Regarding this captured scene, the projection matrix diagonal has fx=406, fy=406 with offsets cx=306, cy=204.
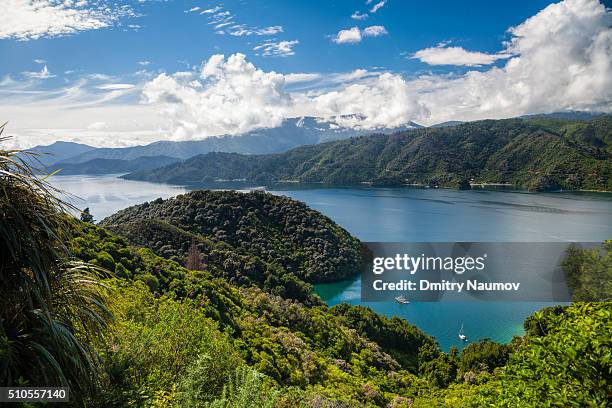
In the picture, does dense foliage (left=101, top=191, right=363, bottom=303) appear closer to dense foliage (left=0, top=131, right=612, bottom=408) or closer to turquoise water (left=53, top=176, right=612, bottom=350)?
turquoise water (left=53, top=176, right=612, bottom=350)

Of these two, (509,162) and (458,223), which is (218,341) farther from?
(509,162)

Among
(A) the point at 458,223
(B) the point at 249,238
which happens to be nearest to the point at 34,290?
(B) the point at 249,238

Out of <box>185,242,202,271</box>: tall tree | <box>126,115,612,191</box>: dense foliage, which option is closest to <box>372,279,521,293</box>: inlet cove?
<box>185,242,202,271</box>: tall tree

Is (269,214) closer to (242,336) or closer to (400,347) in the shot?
(400,347)

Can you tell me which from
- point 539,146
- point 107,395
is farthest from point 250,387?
point 539,146

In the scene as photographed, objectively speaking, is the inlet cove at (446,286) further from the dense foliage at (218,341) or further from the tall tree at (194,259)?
the tall tree at (194,259)
